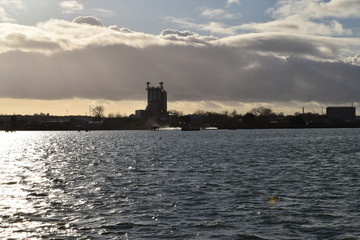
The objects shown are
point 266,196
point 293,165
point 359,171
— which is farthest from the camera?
point 293,165

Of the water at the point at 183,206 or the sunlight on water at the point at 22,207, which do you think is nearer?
the water at the point at 183,206

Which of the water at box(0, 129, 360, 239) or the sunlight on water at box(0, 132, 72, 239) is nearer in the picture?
the water at box(0, 129, 360, 239)

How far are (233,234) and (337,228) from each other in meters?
5.96

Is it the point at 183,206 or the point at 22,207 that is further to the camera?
the point at 22,207

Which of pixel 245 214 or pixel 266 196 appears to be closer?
pixel 245 214

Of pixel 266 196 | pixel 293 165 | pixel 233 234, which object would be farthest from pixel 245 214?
pixel 293 165

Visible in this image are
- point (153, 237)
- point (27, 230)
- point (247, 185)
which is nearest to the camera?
point (153, 237)

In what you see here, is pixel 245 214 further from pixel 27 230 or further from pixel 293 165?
pixel 293 165

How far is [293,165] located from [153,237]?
153 feet

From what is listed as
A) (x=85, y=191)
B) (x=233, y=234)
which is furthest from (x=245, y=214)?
(x=85, y=191)

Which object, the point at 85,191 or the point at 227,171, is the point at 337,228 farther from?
the point at 227,171

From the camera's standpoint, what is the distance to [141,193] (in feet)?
139

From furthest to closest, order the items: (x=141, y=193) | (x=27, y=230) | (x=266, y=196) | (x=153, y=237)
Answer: (x=141, y=193) → (x=266, y=196) → (x=27, y=230) → (x=153, y=237)

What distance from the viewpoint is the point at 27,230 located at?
2839 centimetres
